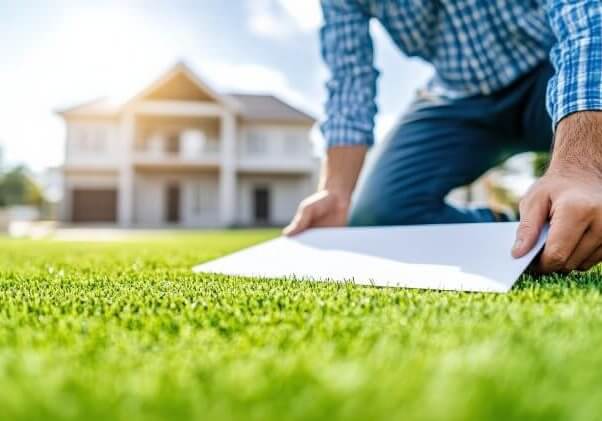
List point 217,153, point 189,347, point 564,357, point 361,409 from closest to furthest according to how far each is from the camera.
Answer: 1. point 361,409
2. point 564,357
3. point 189,347
4. point 217,153

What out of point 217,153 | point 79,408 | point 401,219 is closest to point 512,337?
point 79,408

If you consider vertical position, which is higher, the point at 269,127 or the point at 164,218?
the point at 269,127

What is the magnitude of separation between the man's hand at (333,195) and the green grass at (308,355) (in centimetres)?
107

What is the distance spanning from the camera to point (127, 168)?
18438mm

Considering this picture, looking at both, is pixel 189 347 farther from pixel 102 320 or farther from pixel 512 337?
pixel 512 337

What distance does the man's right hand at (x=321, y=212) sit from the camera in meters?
2.30

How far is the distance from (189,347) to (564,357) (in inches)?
21.0

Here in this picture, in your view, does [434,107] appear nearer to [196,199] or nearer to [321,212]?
[321,212]

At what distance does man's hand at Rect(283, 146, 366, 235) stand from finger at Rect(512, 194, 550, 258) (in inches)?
44.5

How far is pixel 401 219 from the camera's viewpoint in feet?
9.23

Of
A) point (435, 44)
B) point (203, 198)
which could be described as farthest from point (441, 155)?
point (203, 198)

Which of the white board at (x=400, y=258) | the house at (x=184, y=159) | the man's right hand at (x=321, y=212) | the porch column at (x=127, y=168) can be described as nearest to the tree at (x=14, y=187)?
the house at (x=184, y=159)

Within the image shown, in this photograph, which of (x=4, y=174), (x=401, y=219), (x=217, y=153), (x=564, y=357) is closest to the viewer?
(x=564, y=357)

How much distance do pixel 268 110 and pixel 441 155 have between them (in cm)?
1804
